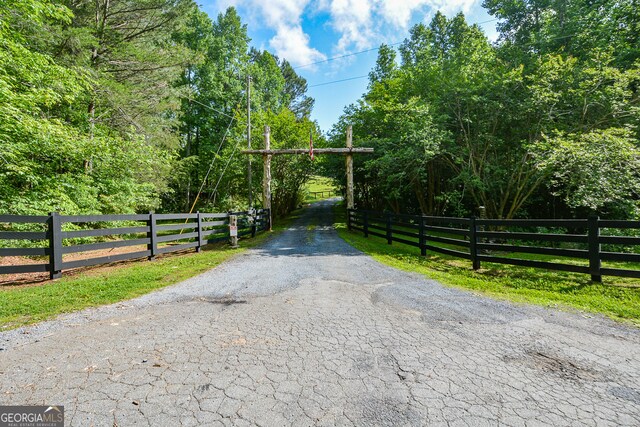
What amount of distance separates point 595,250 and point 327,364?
5155 mm

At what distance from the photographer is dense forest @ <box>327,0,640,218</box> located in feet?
24.7

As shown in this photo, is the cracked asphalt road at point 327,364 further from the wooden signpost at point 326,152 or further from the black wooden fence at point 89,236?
the wooden signpost at point 326,152

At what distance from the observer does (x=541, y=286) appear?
14.9 feet

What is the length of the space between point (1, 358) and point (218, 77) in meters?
23.8

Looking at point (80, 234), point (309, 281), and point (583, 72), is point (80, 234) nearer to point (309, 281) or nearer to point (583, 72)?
point (309, 281)

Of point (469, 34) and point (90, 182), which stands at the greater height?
point (469, 34)

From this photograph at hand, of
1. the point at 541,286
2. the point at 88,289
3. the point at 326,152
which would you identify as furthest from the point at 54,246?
the point at 326,152

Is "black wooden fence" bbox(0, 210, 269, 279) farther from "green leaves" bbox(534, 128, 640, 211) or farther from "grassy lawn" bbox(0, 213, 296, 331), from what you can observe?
"green leaves" bbox(534, 128, 640, 211)

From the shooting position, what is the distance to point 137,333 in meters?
2.83

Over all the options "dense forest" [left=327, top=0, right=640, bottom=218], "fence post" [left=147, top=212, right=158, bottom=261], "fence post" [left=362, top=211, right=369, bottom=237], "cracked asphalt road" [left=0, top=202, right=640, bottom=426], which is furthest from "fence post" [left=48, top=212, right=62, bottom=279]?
"dense forest" [left=327, top=0, right=640, bottom=218]

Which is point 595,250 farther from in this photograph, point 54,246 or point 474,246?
point 54,246

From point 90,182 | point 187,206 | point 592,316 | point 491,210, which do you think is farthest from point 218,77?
point 592,316

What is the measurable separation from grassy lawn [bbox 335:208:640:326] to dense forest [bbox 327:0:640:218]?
3.71 meters

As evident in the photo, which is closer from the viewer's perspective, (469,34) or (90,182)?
(90,182)
